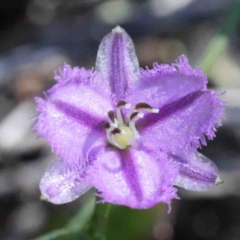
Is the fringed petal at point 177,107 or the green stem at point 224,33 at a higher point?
the green stem at point 224,33

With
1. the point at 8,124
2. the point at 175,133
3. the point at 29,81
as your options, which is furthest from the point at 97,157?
the point at 29,81

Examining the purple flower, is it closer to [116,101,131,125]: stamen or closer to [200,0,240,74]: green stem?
[116,101,131,125]: stamen

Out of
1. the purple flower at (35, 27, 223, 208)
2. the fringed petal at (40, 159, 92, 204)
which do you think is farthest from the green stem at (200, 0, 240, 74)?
the fringed petal at (40, 159, 92, 204)

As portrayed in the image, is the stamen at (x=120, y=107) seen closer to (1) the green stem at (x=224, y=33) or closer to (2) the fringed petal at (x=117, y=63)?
(2) the fringed petal at (x=117, y=63)

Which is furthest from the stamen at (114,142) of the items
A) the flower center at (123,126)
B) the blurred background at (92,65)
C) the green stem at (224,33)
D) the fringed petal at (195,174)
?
the green stem at (224,33)

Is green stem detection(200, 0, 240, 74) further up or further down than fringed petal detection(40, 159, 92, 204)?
further up

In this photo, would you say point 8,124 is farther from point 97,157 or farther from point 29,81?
point 97,157
